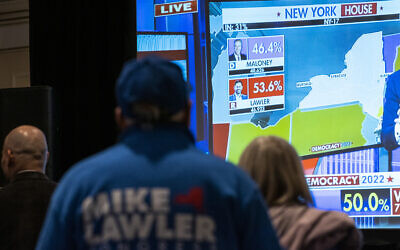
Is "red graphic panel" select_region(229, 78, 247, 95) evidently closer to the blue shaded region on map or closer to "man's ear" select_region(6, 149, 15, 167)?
the blue shaded region on map

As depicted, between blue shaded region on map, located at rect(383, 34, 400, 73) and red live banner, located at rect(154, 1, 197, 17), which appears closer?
blue shaded region on map, located at rect(383, 34, 400, 73)

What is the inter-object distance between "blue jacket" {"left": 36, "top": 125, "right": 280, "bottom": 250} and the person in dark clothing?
50.6 inches

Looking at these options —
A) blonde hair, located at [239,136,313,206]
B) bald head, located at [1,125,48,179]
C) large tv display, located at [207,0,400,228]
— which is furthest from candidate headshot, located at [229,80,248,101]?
blonde hair, located at [239,136,313,206]

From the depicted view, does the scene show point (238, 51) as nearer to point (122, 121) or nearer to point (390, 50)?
point (390, 50)

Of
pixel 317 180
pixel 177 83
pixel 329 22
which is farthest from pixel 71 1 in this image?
pixel 177 83

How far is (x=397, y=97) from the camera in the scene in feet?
12.0

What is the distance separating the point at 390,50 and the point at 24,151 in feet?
7.19

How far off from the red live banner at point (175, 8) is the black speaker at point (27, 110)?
0.86 metres

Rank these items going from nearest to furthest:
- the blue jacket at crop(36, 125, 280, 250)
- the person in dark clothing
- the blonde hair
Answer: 1. the blue jacket at crop(36, 125, 280, 250)
2. the blonde hair
3. the person in dark clothing

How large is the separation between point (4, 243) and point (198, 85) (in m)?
1.75

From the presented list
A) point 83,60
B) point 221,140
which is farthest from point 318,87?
point 83,60

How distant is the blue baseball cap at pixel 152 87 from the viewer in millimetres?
1221

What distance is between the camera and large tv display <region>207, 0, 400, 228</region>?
12.0 feet

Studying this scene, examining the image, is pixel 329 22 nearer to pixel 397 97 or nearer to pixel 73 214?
pixel 397 97
